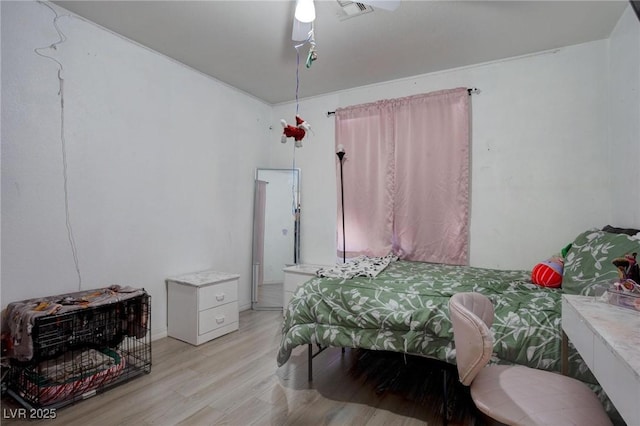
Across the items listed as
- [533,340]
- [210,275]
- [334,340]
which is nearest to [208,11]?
[210,275]

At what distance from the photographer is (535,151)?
2.79 m

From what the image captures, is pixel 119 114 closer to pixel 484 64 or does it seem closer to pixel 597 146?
pixel 484 64

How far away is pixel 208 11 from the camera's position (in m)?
2.23

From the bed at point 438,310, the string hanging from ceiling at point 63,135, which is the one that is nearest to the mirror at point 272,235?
the bed at point 438,310

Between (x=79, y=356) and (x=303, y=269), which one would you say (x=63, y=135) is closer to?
(x=79, y=356)

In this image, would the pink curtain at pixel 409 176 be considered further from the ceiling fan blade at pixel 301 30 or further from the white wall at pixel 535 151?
the ceiling fan blade at pixel 301 30

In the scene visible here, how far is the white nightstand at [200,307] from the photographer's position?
2.73 metres

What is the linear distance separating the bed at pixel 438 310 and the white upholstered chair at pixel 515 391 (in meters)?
0.29

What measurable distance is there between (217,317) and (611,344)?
275cm

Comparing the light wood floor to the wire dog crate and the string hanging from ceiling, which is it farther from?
the string hanging from ceiling

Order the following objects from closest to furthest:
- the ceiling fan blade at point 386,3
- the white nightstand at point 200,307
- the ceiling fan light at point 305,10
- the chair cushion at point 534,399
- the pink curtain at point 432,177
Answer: the chair cushion at point 534,399
the ceiling fan blade at point 386,3
the ceiling fan light at point 305,10
the white nightstand at point 200,307
the pink curtain at point 432,177

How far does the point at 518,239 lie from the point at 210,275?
2.93 metres

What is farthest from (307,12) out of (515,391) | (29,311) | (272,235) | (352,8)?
(272,235)

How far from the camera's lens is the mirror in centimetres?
388
